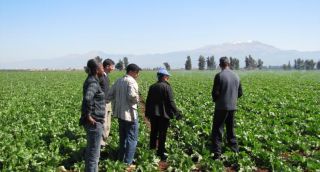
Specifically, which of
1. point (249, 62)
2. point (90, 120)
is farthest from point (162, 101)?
point (249, 62)

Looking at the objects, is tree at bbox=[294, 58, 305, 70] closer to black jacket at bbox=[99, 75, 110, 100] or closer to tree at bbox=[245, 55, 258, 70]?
tree at bbox=[245, 55, 258, 70]

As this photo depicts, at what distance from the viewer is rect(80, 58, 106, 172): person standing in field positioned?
22.1 feet

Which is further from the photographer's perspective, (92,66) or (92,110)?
(92,110)

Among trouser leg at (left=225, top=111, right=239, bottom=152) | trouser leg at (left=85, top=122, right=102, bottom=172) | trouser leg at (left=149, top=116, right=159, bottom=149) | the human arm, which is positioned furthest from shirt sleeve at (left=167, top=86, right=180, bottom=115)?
the human arm

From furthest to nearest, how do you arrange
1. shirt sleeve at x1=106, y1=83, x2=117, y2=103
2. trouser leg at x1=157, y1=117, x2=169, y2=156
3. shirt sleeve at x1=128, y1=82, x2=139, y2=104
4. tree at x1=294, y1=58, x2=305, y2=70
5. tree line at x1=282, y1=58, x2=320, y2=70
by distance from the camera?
tree at x1=294, y1=58, x2=305, y2=70 → tree line at x1=282, y1=58, x2=320, y2=70 → trouser leg at x1=157, y1=117, x2=169, y2=156 → shirt sleeve at x1=106, y1=83, x2=117, y2=103 → shirt sleeve at x1=128, y1=82, x2=139, y2=104

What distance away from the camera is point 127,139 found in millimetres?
8211

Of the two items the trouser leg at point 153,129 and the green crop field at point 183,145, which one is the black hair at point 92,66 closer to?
the green crop field at point 183,145

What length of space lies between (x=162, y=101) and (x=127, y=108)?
2.92 feet

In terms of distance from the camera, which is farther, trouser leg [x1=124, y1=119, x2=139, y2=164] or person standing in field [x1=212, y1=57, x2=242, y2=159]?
person standing in field [x1=212, y1=57, x2=242, y2=159]

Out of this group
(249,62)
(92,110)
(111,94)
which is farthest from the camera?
(249,62)

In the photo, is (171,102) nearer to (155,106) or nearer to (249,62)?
(155,106)

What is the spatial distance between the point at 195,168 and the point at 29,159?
10.6ft

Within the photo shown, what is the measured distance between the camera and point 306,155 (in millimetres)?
9258

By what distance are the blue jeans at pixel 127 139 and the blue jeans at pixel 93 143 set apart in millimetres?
1191
